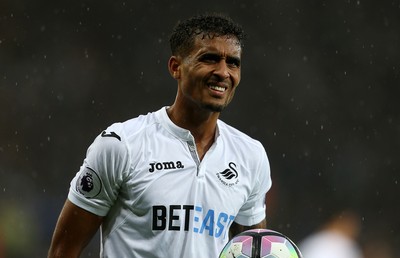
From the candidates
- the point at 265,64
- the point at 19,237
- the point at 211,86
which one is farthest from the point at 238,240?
the point at 265,64

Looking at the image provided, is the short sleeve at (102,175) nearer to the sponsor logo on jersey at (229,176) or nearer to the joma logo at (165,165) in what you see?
the joma logo at (165,165)

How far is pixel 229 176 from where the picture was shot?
13.0 feet

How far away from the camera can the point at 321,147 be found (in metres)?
11.4

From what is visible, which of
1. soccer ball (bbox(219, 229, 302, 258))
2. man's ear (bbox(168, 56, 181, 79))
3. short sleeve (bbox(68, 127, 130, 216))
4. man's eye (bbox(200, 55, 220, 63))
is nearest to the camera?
soccer ball (bbox(219, 229, 302, 258))

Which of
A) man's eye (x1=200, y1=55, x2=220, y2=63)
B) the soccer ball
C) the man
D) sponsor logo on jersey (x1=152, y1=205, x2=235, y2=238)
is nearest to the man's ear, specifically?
the man

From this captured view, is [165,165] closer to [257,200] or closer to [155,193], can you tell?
[155,193]

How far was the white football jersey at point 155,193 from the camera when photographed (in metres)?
3.71

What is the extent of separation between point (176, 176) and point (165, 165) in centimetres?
7

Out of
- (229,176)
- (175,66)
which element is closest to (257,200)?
(229,176)

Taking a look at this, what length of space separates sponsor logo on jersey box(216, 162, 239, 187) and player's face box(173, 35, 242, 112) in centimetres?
30

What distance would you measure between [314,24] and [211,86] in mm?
8933

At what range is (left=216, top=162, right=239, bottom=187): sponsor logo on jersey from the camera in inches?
154

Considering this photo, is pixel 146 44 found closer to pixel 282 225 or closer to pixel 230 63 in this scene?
pixel 282 225

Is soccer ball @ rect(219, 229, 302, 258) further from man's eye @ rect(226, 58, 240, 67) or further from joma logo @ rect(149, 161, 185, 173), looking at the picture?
→ man's eye @ rect(226, 58, 240, 67)
